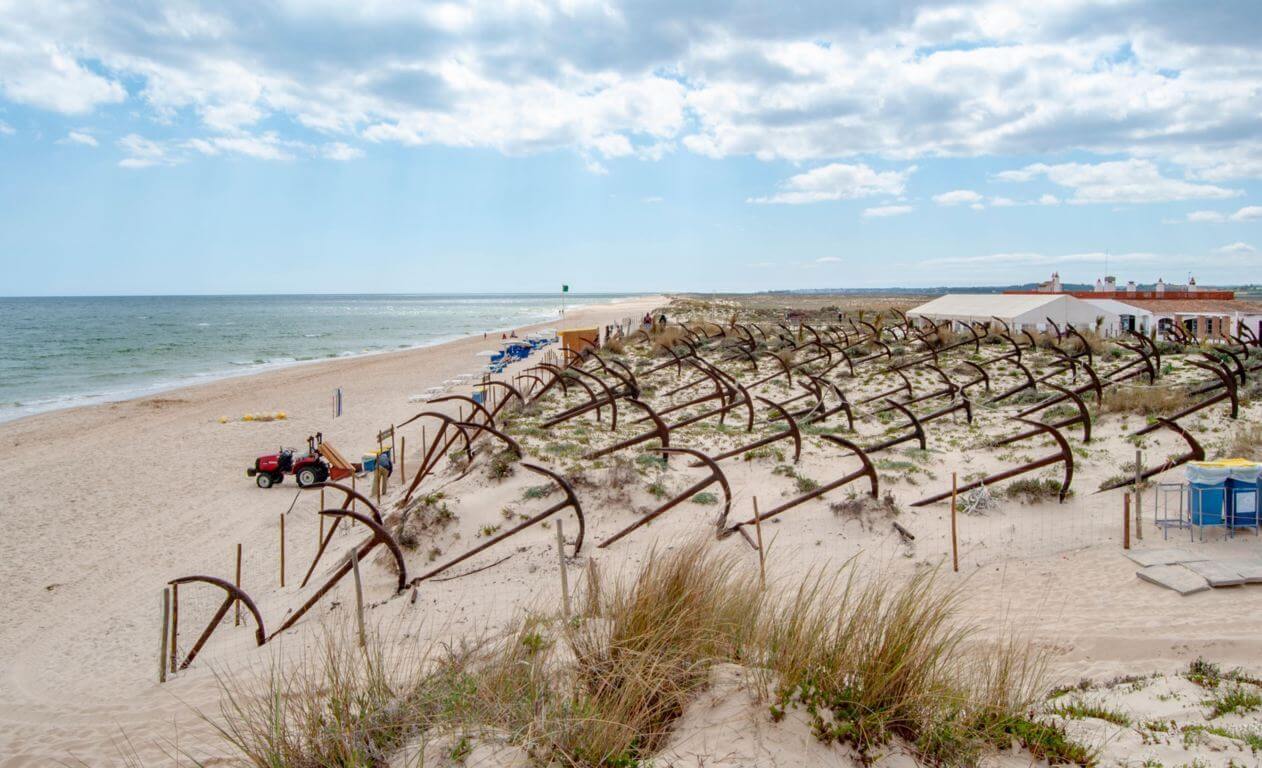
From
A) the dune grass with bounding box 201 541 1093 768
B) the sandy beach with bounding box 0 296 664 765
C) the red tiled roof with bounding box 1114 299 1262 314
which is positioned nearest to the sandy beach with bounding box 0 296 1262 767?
the sandy beach with bounding box 0 296 664 765

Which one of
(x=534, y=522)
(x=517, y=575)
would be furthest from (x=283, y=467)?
(x=534, y=522)

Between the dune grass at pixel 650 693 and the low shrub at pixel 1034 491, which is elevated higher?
the dune grass at pixel 650 693

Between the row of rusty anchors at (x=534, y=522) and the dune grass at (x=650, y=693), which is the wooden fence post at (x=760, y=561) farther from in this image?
the row of rusty anchors at (x=534, y=522)

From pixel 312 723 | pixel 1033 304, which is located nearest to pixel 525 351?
pixel 1033 304

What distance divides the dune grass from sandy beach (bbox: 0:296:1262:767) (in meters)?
0.18

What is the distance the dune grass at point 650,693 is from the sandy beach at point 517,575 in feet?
0.59

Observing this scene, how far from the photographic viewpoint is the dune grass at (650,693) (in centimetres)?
328

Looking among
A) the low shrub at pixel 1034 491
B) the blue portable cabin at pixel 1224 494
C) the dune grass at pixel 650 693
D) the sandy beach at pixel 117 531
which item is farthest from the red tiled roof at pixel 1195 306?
the dune grass at pixel 650 693

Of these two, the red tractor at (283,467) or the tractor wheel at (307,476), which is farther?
the red tractor at (283,467)

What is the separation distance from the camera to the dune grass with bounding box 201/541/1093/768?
10.8ft

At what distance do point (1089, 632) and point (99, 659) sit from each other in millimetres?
9430

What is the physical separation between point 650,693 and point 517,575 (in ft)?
14.9

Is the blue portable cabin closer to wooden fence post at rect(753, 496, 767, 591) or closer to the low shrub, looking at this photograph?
the low shrub

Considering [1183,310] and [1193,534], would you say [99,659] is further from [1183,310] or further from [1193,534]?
[1183,310]
